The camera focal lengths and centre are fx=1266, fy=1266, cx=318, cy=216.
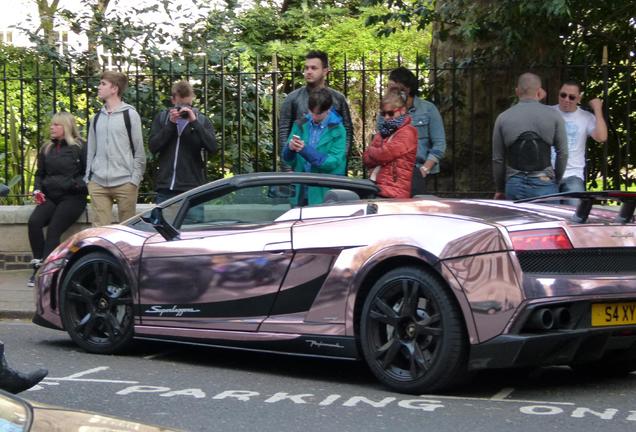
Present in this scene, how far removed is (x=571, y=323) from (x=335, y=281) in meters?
1.34

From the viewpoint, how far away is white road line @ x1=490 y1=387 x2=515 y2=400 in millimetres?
6879

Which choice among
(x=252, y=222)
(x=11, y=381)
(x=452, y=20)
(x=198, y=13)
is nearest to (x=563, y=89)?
(x=452, y=20)

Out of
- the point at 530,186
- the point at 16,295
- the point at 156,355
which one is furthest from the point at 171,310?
the point at 16,295

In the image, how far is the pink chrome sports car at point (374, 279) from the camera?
6.56 metres

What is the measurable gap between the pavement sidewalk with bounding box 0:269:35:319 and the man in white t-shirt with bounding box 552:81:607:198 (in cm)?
470

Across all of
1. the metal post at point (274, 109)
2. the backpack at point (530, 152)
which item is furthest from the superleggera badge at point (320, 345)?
the metal post at point (274, 109)

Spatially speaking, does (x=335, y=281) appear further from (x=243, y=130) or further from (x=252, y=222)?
(x=243, y=130)

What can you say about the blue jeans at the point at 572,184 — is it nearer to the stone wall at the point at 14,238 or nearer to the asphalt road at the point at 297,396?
the asphalt road at the point at 297,396

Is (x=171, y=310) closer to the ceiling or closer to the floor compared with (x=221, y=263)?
closer to the floor

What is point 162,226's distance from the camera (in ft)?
26.6

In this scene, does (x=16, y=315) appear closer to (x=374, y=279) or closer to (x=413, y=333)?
(x=374, y=279)

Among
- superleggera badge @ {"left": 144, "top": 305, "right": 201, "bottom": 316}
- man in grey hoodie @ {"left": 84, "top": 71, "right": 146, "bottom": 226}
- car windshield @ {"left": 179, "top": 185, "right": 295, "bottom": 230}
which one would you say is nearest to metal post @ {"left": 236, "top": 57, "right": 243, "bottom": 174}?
man in grey hoodie @ {"left": 84, "top": 71, "right": 146, "bottom": 226}

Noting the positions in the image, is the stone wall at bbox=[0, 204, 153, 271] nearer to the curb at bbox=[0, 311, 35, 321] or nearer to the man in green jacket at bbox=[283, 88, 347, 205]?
the curb at bbox=[0, 311, 35, 321]

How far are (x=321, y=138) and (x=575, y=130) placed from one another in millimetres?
2211
